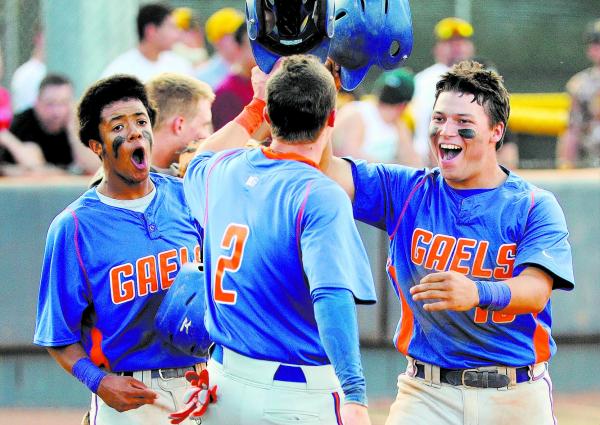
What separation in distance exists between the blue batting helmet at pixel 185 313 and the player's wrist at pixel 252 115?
591 mm

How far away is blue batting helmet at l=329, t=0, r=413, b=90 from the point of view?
16.7ft

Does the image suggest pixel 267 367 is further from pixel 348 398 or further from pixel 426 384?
pixel 426 384

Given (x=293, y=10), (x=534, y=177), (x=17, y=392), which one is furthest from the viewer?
(x=534, y=177)

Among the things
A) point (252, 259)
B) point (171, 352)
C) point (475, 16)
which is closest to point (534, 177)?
point (475, 16)

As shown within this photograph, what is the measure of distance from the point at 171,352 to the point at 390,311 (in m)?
3.81

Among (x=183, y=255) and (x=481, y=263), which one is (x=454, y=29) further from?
(x=183, y=255)

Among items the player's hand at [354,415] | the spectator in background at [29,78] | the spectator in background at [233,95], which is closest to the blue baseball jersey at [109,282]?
the player's hand at [354,415]

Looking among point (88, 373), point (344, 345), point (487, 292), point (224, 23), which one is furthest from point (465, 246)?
point (224, 23)

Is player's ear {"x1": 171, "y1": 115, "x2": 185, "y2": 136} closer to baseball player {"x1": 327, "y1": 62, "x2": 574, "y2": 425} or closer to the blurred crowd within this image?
baseball player {"x1": 327, "y1": 62, "x2": 574, "y2": 425}

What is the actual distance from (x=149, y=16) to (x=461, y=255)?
540 centimetres

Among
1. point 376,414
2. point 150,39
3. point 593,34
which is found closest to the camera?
point 376,414

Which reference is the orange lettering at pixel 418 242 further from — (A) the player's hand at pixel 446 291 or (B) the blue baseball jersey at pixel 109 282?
(B) the blue baseball jersey at pixel 109 282

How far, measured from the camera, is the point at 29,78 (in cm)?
1052

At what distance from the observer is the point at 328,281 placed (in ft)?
13.1
